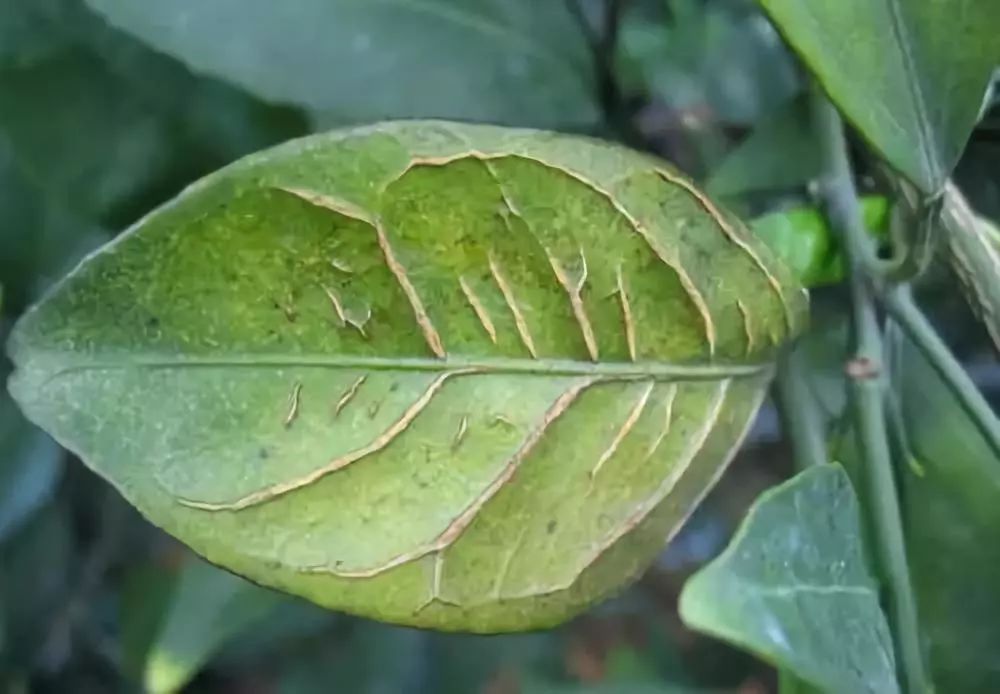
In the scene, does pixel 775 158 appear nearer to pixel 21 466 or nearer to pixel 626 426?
pixel 626 426

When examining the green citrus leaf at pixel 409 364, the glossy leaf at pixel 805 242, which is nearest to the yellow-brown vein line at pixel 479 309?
the green citrus leaf at pixel 409 364

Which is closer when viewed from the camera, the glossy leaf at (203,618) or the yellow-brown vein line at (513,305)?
the yellow-brown vein line at (513,305)

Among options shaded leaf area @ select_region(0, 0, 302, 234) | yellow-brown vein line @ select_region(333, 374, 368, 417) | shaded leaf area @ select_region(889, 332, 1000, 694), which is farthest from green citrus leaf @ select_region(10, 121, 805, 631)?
shaded leaf area @ select_region(0, 0, 302, 234)

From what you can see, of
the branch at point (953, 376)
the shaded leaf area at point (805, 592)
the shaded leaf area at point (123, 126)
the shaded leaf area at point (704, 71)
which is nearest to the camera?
the shaded leaf area at point (805, 592)

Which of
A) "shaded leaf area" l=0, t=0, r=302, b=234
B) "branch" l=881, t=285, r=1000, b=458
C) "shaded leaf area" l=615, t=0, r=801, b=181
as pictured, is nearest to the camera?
"branch" l=881, t=285, r=1000, b=458

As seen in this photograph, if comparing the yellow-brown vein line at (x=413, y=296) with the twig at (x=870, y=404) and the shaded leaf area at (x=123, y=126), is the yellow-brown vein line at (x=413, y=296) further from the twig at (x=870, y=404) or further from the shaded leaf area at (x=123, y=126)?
the shaded leaf area at (x=123, y=126)

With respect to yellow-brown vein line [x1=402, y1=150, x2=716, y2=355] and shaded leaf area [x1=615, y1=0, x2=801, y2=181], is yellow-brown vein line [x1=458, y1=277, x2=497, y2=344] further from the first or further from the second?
shaded leaf area [x1=615, y1=0, x2=801, y2=181]

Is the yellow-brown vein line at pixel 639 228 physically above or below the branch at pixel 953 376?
above
